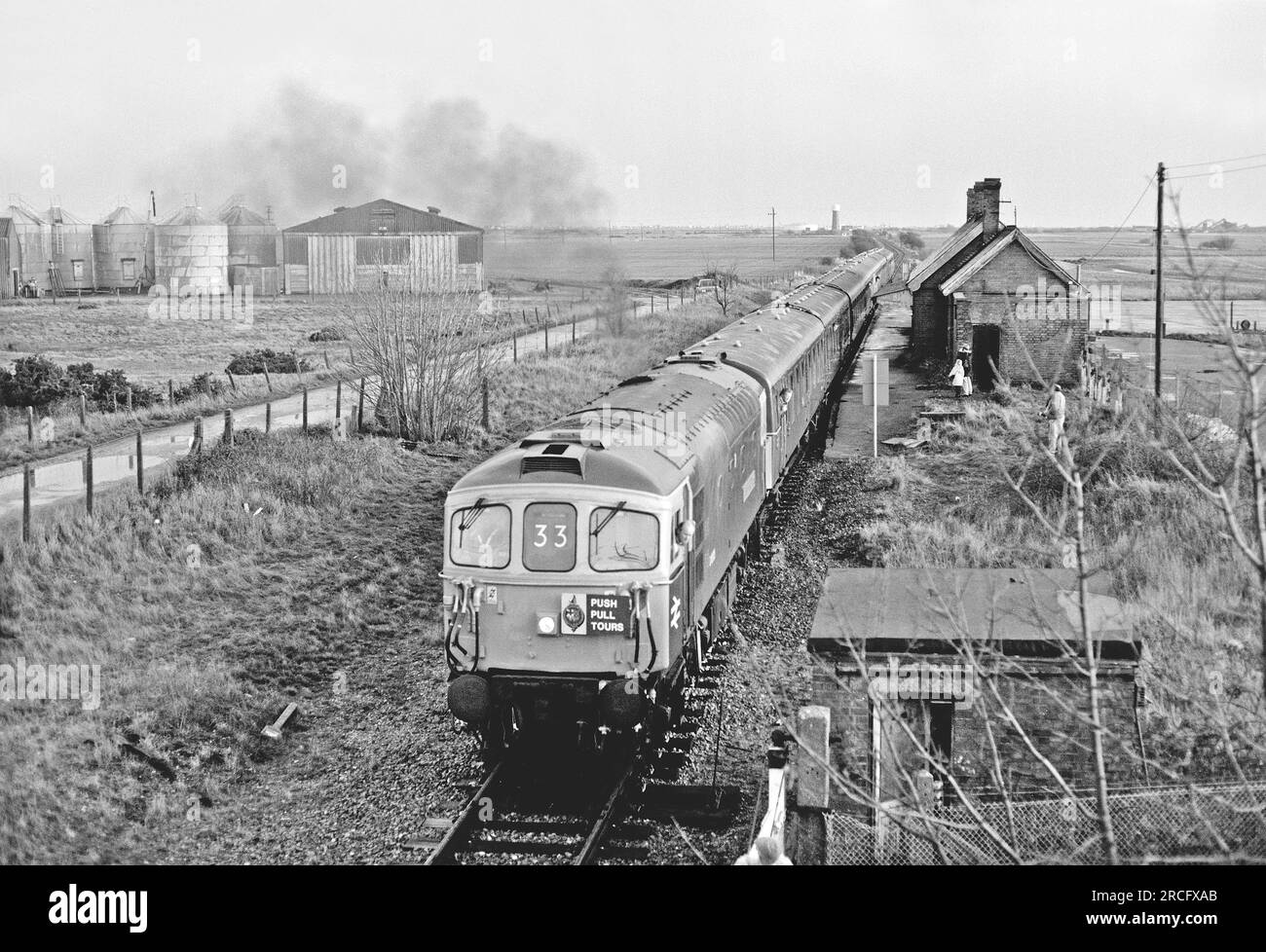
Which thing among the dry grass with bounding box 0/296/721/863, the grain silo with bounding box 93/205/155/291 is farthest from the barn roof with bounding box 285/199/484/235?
the dry grass with bounding box 0/296/721/863

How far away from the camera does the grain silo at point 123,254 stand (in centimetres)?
6500

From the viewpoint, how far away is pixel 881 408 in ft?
106

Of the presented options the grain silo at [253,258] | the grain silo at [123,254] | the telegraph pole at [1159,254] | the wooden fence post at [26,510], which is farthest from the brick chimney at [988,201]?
the grain silo at [123,254]

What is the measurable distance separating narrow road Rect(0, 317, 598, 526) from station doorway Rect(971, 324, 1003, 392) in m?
15.0

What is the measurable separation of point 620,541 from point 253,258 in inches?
2188

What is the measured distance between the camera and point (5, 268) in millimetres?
59281

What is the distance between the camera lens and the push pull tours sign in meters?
11.4

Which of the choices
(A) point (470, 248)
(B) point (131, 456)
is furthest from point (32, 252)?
(B) point (131, 456)

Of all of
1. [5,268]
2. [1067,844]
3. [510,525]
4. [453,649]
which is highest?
[5,268]

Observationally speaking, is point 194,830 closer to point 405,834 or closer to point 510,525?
point 405,834

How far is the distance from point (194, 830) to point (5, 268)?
5455cm

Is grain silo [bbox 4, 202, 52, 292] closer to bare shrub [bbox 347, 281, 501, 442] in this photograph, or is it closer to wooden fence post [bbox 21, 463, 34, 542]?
bare shrub [bbox 347, 281, 501, 442]

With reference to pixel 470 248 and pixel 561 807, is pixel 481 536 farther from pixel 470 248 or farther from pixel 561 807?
pixel 470 248
